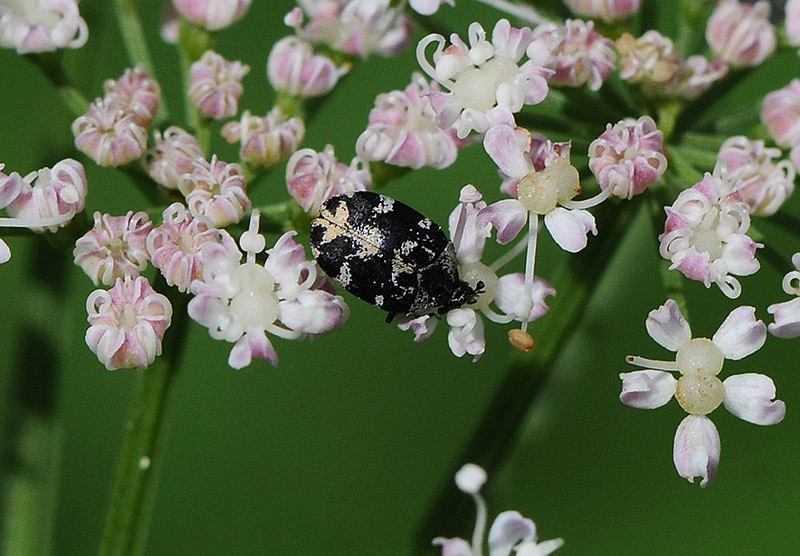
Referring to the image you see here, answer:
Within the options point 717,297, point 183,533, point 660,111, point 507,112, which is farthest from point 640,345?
point 507,112

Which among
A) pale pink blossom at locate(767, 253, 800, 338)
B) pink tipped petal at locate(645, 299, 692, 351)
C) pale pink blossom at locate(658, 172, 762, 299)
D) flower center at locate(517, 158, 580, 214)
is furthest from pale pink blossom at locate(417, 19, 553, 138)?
pale pink blossom at locate(767, 253, 800, 338)

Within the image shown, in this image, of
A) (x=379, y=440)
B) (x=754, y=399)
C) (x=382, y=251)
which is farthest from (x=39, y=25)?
(x=379, y=440)

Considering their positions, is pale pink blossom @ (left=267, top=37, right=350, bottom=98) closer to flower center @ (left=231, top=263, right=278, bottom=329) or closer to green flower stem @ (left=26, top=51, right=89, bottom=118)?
green flower stem @ (left=26, top=51, right=89, bottom=118)

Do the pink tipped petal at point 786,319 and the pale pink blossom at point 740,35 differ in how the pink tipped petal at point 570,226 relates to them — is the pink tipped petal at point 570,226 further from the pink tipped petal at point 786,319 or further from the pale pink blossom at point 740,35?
the pale pink blossom at point 740,35

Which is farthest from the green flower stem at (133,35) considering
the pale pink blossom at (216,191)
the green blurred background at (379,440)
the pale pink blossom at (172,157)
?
the green blurred background at (379,440)

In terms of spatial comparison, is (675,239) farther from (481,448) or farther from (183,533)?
(183,533)

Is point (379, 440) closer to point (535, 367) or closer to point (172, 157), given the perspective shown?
point (535, 367)
